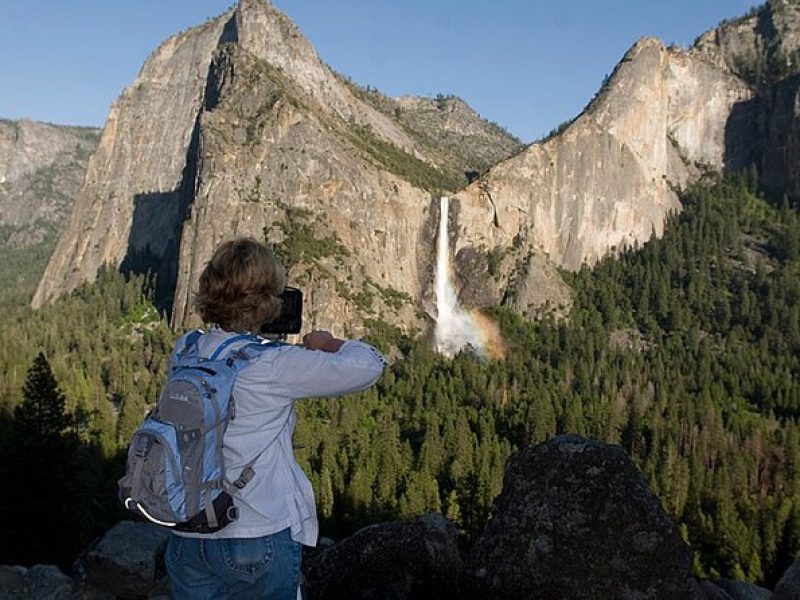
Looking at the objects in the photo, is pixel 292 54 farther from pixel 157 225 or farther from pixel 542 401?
pixel 542 401

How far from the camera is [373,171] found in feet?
417

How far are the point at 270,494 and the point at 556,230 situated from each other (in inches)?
5579

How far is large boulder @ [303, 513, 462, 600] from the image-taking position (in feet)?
37.9

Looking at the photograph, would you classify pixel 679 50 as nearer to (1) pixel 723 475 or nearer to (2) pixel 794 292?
(2) pixel 794 292

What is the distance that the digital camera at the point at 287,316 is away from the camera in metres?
5.35

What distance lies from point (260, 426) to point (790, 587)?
982 cm

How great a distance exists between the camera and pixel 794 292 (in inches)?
4897

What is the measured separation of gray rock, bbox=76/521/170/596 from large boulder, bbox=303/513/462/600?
4.03 meters

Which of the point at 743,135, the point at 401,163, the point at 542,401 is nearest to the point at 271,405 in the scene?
the point at 542,401

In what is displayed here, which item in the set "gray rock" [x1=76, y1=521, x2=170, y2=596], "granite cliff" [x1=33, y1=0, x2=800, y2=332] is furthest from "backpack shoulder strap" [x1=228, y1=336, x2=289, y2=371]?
"granite cliff" [x1=33, y1=0, x2=800, y2=332]

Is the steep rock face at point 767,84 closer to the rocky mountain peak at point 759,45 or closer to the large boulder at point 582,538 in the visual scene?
the rocky mountain peak at point 759,45

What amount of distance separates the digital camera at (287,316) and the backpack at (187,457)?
556 millimetres

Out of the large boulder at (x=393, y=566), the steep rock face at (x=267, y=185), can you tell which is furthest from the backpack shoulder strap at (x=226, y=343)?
the steep rock face at (x=267, y=185)

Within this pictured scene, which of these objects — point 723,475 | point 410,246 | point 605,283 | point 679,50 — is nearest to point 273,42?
point 410,246
